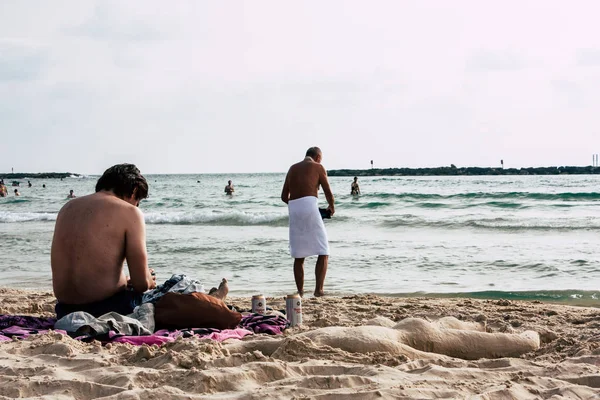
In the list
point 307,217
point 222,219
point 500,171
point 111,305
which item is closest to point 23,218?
point 222,219

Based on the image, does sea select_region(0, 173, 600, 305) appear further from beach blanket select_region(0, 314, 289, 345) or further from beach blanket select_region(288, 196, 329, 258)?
beach blanket select_region(0, 314, 289, 345)

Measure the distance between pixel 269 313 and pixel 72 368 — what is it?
2096mm

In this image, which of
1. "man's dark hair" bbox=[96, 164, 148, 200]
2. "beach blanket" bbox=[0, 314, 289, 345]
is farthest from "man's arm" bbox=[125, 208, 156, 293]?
"beach blanket" bbox=[0, 314, 289, 345]

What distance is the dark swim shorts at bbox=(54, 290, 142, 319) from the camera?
4.48 meters

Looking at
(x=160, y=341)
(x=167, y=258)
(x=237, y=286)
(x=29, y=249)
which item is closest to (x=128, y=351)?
(x=160, y=341)

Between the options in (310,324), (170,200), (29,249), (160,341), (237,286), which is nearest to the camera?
(160,341)

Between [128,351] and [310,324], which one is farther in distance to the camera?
[310,324]

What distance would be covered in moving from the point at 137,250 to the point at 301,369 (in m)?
1.72

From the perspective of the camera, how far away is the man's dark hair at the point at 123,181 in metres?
4.42

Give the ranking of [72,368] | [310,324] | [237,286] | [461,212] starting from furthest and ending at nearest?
1. [461,212]
2. [237,286]
3. [310,324]
4. [72,368]

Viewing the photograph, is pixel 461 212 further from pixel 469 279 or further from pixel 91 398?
pixel 91 398

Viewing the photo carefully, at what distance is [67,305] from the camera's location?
14.9 ft

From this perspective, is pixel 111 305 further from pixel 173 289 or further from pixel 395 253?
pixel 395 253

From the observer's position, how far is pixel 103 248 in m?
4.32
